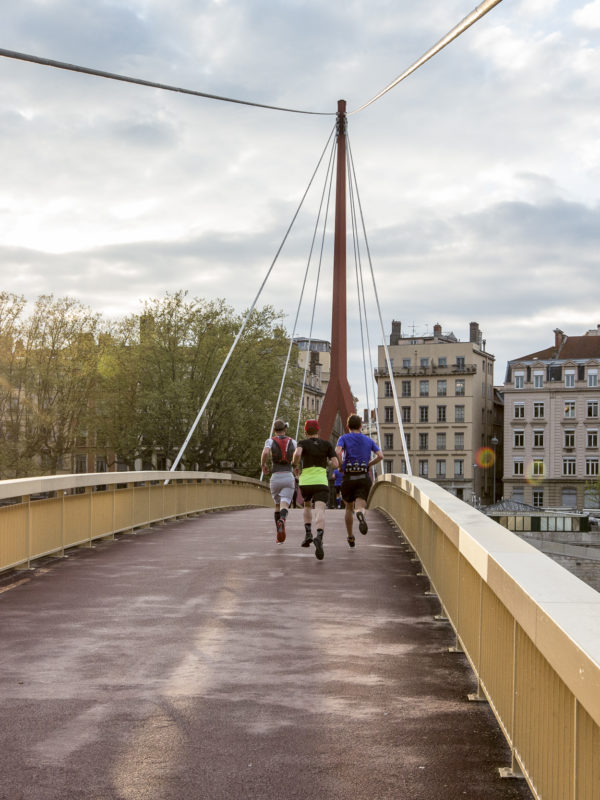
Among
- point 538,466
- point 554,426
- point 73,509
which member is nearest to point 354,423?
point 73,509

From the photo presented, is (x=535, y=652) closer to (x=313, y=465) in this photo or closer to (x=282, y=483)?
(x=313, y=465)

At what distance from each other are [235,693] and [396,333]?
113481 mm

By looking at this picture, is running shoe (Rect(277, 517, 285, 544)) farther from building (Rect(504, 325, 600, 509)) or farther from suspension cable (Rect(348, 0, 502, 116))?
building (Rect(504, 325, 600, 509))

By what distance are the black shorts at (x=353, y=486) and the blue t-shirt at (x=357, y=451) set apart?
16 cm

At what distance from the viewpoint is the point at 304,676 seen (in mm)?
6316

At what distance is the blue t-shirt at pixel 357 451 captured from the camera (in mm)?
14359

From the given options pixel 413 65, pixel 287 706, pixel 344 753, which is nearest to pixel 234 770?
pixel 344 753

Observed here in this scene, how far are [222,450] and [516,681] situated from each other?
51705mm

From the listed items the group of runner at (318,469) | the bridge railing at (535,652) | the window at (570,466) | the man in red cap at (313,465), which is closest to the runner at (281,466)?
the group of runner at (318,469)

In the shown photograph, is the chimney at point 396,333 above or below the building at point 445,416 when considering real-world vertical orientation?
above

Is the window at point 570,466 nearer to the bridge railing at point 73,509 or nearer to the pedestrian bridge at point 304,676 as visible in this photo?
the bridge railing at point 73,509

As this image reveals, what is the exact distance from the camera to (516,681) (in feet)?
14.9

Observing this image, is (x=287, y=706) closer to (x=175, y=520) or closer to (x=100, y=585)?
(x=100, y=585)

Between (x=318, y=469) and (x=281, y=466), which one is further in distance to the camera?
(x=281, y=466)
